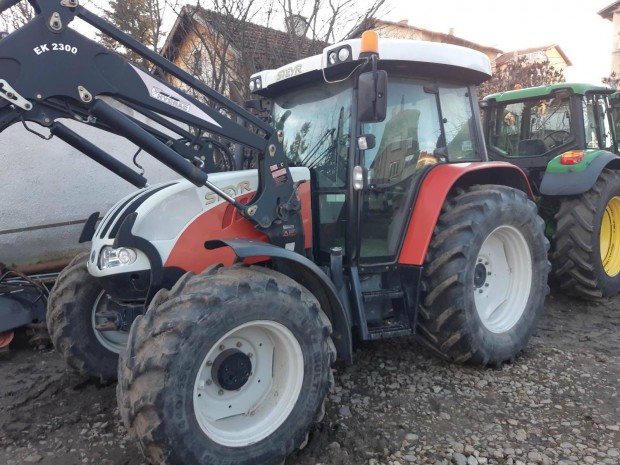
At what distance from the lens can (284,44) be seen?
8.34 m

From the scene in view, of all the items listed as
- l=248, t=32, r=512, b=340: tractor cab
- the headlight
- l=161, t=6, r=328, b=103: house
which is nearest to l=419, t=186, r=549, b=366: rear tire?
l=248, t=32, r=512, b=340: tractor cab

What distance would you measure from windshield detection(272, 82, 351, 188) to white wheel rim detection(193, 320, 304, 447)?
3.85 ft

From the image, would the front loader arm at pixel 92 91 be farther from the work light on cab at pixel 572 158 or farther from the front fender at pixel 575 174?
the work light on cab at pixel 572 158

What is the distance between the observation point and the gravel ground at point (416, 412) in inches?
103

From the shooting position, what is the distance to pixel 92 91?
2375 mm

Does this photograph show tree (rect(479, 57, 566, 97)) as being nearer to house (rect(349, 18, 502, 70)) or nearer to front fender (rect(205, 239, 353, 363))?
house (rect(349, 18, 502, 70))

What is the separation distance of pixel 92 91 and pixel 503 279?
9.84ft

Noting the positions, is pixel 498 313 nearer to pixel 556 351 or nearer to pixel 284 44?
pixel 556 351

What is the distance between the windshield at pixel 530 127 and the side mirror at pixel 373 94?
3348mm

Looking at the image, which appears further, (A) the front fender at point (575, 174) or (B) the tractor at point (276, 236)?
(A) the front fender at point (575, 174)

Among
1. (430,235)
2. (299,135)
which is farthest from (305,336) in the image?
(299,135)

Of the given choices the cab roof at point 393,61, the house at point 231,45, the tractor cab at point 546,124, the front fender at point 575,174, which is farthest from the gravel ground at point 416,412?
the house at point 231,45

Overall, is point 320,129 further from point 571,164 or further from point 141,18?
point 141,18

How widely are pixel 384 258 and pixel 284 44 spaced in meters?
5.92
